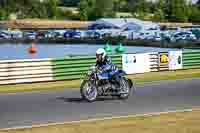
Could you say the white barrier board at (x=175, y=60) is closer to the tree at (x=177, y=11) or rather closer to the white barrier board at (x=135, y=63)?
the white barrier board at (x=135, y=63)

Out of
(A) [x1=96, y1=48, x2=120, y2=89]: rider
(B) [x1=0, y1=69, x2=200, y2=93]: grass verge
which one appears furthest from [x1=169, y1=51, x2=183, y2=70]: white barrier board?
(A) [x1=96, y1=48, x2=120, y2=89]: rider

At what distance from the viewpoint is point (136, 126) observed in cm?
1095

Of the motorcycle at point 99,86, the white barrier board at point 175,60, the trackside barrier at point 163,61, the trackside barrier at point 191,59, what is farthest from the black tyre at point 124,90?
the trackside barrier at point 191,59

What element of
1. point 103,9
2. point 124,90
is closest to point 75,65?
point 124,90

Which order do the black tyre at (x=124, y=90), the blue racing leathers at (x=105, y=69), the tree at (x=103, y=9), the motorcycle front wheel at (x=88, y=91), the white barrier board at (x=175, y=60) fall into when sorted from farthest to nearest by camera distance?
the tree at (x=103, y=9)
the white barrier board at (x=175, y=60)
the black tyre at (x=124, y=90)
the blue racing leathers at (x=105, y=69)
the motorcycle front wheel at (x=88, y=91)

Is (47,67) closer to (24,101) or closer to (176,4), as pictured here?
(24,101)

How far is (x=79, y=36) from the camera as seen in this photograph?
75125 mm

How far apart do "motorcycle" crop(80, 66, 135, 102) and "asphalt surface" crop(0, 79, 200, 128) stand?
216 mm

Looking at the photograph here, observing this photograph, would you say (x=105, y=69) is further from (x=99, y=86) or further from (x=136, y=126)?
(x=136, y=126)

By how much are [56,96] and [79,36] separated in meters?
57.6

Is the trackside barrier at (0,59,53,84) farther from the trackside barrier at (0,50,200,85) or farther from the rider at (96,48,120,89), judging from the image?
the rider at (96,48,120,89)

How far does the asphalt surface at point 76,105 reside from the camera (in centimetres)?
1287

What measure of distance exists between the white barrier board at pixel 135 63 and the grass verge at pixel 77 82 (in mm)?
417

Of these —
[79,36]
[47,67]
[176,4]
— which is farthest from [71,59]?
[176,4]
